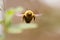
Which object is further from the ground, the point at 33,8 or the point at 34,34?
the point at 33,8

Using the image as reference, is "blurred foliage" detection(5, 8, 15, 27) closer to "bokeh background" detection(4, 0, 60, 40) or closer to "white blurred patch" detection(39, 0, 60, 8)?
"bokeh background" detection(4, 0, 60, 40)

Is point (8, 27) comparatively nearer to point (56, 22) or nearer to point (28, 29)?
point (28, 29)

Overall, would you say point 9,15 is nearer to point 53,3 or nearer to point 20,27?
point 20,27

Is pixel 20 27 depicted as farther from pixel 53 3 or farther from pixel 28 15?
pixel 53 3

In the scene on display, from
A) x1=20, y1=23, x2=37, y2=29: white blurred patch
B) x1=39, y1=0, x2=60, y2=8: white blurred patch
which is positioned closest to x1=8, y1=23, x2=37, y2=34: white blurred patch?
x1=20, y1=23, x2=37, y2=29: white blurred patch

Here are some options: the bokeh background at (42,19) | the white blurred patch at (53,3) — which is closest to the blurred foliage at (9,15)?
the bokeh background at (42,19)

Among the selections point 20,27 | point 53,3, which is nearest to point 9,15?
point 20,27

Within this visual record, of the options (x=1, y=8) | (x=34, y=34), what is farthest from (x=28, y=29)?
(x=1, y=8)

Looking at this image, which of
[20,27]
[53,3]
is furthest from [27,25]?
[53,3]
